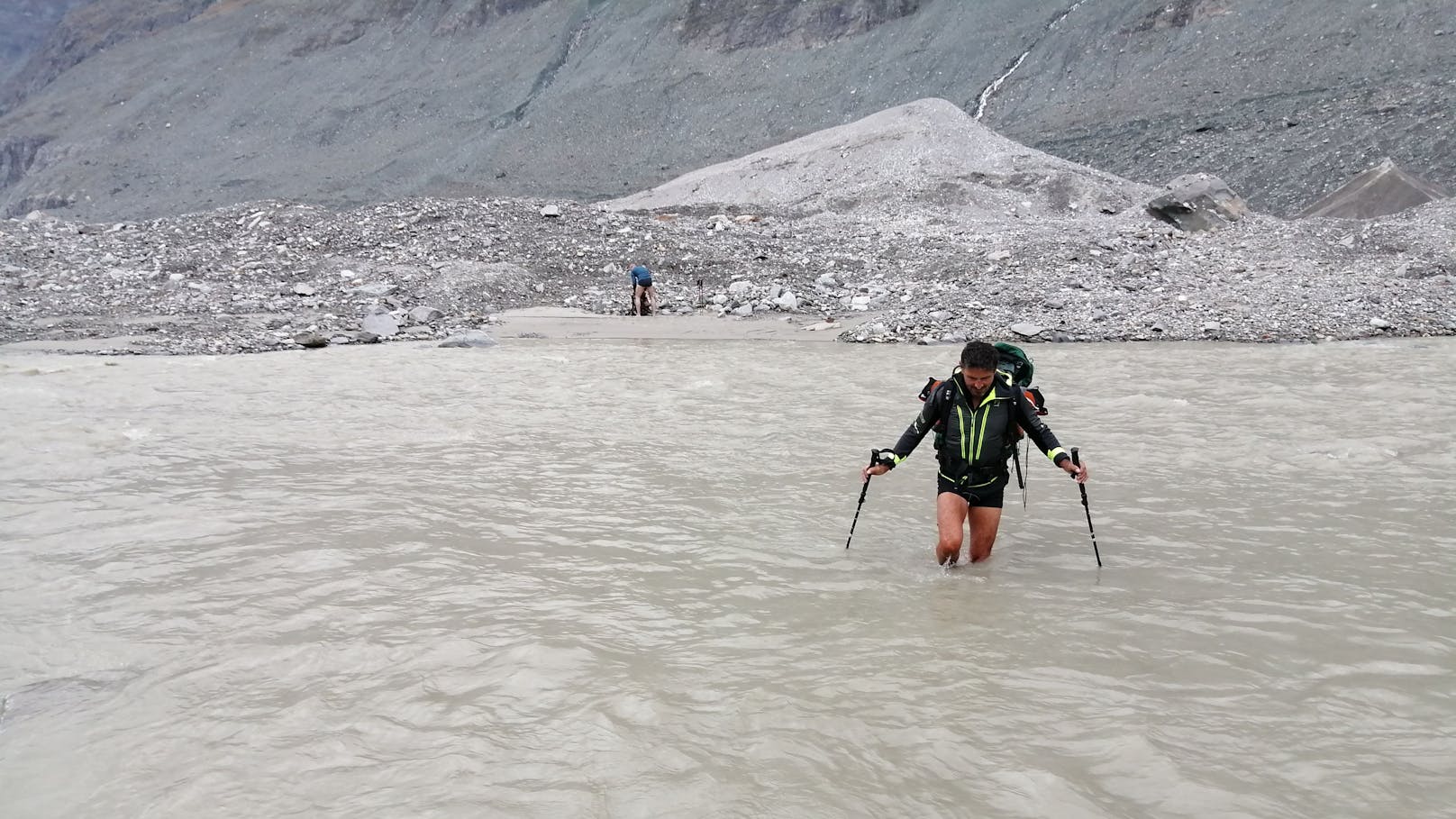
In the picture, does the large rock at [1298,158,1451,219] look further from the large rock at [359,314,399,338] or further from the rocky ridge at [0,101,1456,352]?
the large rock at [359,314,399,338]

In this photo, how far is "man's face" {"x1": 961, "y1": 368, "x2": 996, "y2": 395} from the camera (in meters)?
5.53

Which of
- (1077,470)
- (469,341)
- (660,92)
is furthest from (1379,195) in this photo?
(660,92)

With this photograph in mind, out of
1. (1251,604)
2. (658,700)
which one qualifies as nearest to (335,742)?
(658,700)

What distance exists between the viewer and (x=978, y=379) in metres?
5.54

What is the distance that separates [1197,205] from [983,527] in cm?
2008

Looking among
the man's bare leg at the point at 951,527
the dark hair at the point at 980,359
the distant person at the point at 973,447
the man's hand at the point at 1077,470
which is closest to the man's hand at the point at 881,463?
the distant person at the point at 973,447

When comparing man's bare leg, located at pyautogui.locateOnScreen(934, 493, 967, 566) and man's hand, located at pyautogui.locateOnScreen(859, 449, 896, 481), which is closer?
man's bare leg, located at pyautogui.locateOnScreen(934, 493, 967, 566)

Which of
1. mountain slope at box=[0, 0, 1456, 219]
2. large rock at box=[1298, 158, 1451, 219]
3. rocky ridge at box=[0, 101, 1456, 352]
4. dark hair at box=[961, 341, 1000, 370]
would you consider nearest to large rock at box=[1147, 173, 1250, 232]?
rocky ridge at box=[0, 101, 1456, 352]

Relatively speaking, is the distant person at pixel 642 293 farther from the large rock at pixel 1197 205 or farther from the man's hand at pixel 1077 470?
the man's hand at pixel 1077 470

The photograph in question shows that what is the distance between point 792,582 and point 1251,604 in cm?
234

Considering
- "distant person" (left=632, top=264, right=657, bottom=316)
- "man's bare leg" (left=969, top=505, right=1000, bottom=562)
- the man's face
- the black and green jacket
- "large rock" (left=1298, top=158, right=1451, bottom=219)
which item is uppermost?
"large rock" (left=1298, top=158, right=1451, bottom=219)

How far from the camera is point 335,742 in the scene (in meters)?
3.92

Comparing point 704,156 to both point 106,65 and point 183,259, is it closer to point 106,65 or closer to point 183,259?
point 183,259

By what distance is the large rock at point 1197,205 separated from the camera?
74.1ft
